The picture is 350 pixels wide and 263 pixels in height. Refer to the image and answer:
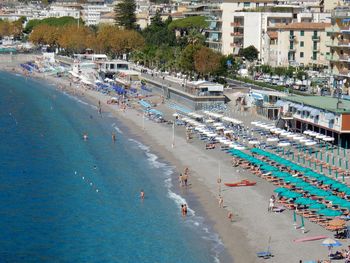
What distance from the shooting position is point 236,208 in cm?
4259

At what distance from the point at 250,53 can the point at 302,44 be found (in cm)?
894

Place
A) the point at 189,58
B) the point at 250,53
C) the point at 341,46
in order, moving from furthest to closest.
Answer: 1. the point at 250,53
2. the point at 189,58
3. the point at 341,46

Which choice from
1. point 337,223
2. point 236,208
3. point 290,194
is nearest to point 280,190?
point 290,194

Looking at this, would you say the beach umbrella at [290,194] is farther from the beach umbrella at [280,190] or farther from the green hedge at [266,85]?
the green hedge at [266,85]

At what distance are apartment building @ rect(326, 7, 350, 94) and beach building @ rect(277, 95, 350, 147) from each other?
1073 centimetres

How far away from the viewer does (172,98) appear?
86.6 m

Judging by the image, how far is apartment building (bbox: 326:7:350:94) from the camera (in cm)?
7394

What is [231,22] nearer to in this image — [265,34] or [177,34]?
Answer: [265,34]

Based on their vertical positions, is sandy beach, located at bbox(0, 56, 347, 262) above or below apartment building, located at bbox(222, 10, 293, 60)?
below

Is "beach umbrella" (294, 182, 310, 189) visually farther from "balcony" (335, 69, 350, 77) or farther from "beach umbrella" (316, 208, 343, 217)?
"balcony" (335, 69, 350, 77)

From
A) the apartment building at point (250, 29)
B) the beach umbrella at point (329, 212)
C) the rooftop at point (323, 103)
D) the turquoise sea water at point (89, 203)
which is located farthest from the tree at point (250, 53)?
the beach umbrella at point (329, 212)


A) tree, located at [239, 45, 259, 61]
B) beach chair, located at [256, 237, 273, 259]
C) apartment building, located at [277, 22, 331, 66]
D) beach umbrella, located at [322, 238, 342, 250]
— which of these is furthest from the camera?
tree, located at [239, 45, 259, 61]

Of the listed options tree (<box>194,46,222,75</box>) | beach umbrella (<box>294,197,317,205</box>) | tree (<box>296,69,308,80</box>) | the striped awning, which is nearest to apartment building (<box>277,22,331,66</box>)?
tree (<box>296,69,308,80</box>)

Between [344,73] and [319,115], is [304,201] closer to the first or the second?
[319,115]
